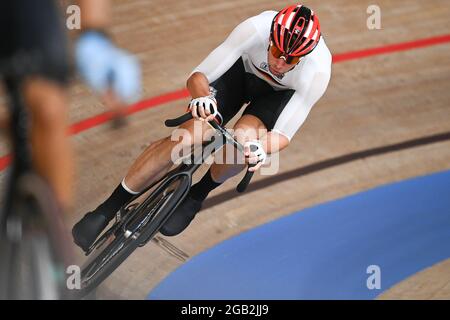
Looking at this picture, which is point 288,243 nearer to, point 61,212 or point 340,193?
point 340,193

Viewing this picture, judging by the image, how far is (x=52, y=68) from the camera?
190cm

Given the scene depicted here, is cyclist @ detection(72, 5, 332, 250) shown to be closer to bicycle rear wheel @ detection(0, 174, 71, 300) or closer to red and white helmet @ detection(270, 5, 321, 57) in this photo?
red and white helmet @ detection(270, 5, 321, 57)

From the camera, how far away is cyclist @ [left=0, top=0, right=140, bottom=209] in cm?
192

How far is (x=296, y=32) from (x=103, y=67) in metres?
1.39

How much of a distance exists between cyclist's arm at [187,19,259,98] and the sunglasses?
0.75 feet

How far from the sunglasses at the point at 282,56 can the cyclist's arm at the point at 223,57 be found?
229mm
